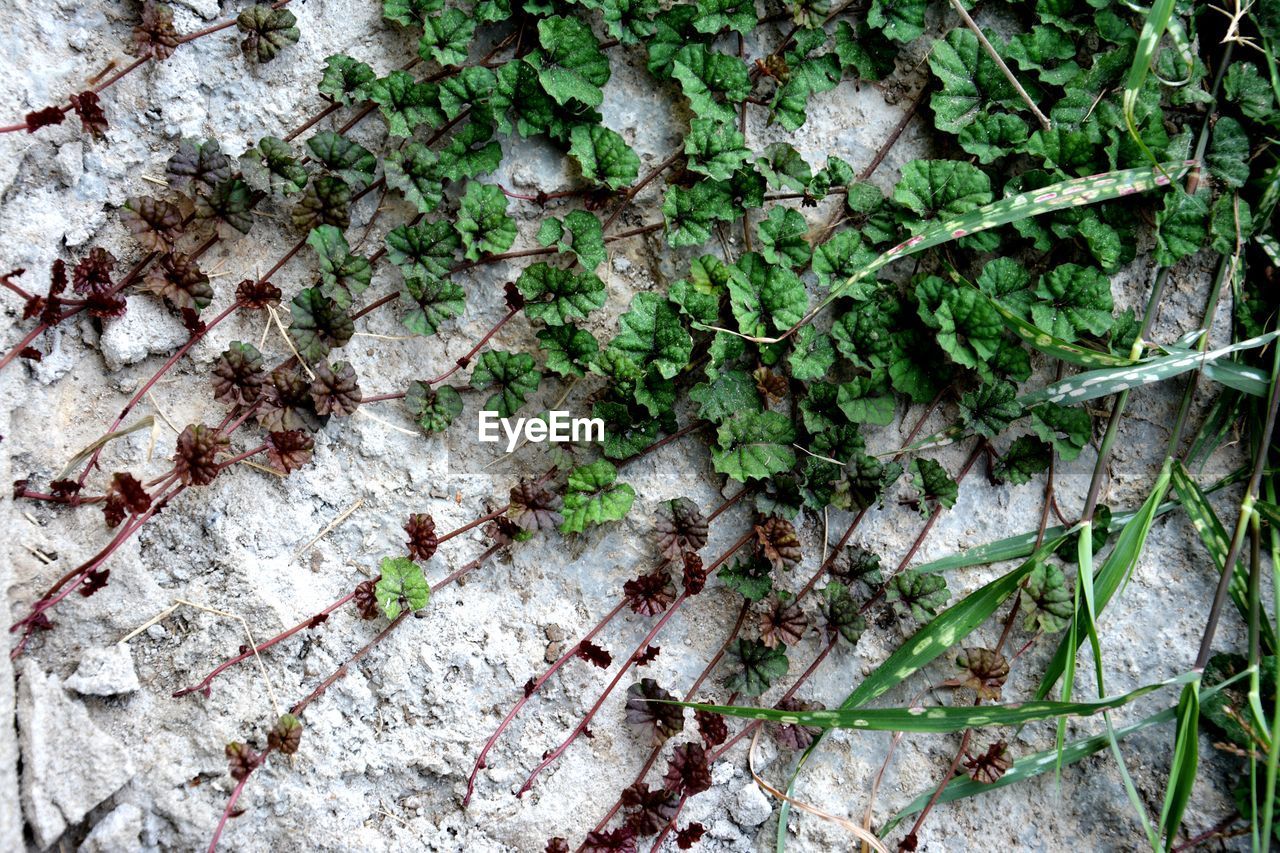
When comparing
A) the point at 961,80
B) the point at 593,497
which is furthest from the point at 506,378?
the point at 961,80

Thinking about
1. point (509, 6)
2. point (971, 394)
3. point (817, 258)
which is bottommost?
point (971, 394)

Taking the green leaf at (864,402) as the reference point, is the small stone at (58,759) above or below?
below

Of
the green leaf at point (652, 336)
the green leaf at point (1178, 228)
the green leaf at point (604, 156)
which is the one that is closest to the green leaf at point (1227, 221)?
the green leaf at point (1178, 228)

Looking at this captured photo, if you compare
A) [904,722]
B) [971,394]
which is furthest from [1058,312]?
[904,722]

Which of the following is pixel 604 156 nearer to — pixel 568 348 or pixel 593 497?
pixel 568 348

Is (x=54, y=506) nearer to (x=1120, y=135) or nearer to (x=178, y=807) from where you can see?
(x=178, y=807)

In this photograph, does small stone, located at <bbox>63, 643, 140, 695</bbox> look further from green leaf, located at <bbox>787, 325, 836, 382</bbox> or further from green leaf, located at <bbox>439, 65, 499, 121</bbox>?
green leaf, located at <bbox>787, 325, 836, 382</bbox>

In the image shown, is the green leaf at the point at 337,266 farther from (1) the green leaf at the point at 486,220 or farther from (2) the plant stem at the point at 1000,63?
(2) the plant stem at the point at 1000,63
